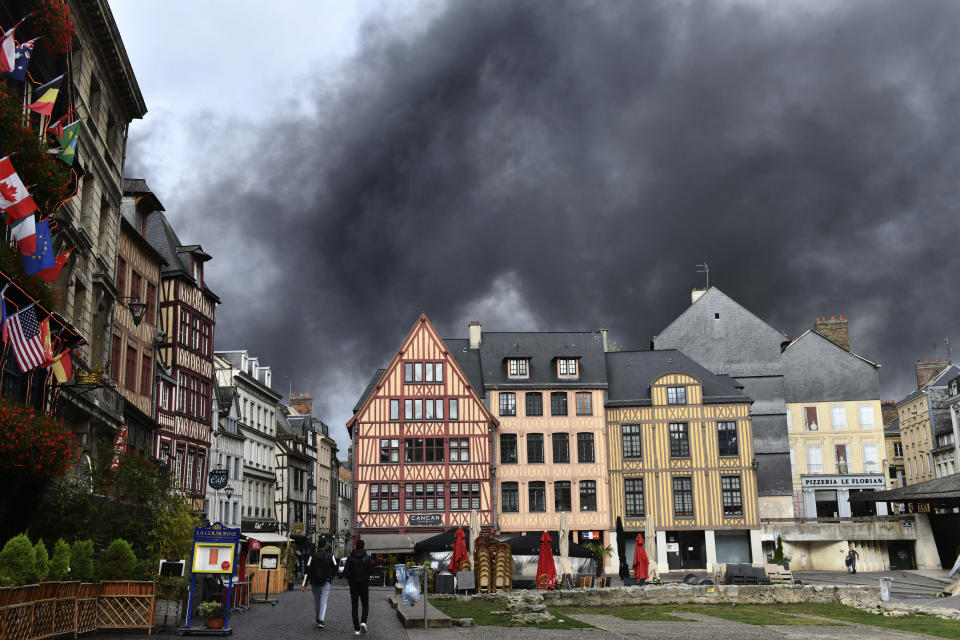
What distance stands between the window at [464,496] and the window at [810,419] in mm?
21053

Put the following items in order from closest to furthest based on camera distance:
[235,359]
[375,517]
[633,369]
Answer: [375,517] < [633,369] < [235,359]

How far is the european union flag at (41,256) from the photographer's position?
1675cm

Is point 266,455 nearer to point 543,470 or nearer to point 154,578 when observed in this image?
point 543,470

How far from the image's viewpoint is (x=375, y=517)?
4762cm

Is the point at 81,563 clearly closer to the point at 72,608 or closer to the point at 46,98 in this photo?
the point at 72,608

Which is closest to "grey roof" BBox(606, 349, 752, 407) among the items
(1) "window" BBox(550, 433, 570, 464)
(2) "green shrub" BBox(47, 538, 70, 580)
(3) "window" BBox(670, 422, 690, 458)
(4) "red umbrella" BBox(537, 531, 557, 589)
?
(3) "window" BBox(670, 422, 690, 458)

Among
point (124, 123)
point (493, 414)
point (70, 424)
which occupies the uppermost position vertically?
point (124, 123)

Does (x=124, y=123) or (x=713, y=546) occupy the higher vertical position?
(x=124, y=123)

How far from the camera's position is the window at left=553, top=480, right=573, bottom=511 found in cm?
4894

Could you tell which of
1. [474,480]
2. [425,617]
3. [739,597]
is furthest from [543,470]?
[425,617]

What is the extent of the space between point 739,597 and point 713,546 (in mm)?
25063

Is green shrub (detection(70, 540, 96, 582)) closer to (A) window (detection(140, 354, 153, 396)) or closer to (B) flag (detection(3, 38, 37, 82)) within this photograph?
(B) flag (detection(3, 38, 37, 82))

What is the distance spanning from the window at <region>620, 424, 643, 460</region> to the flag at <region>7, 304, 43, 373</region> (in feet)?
123

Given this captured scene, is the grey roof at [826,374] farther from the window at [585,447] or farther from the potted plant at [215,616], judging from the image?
the potted plant at [215,616]
